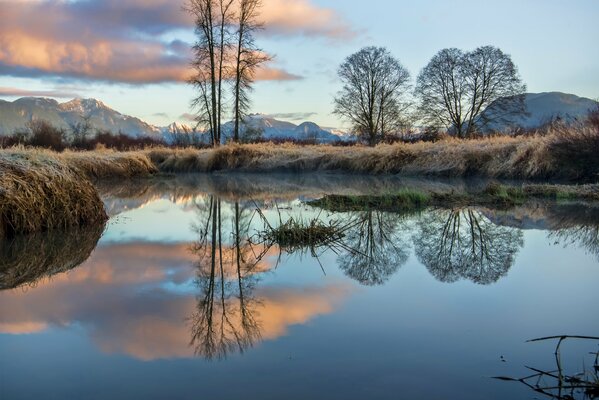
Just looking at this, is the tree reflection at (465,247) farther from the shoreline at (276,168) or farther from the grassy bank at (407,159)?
the grassy bank at (407,159)

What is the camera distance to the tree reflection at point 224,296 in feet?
9.06

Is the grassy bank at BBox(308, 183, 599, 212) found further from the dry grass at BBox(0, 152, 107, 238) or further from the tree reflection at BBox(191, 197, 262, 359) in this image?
the dry grass at BBox(0, 152, 107, 238)

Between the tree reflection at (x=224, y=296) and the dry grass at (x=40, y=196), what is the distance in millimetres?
1724

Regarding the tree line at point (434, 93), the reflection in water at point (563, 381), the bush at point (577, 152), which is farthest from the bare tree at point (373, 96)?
the reflection in water at point (563, 381)

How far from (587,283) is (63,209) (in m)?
5.87

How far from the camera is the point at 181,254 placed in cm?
519

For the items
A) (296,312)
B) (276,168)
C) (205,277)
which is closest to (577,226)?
(296,312)

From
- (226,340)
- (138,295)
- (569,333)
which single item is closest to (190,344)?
(226,340)

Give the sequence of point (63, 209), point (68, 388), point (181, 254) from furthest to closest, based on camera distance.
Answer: point (63, 209) < point (181, 254) < point (68, 388)

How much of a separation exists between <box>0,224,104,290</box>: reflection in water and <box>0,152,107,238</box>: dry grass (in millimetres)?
211

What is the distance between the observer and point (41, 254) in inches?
193

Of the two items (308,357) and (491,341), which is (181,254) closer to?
(308,357)

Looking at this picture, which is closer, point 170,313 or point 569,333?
point 569,333

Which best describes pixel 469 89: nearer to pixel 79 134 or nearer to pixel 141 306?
pixel 79 134
